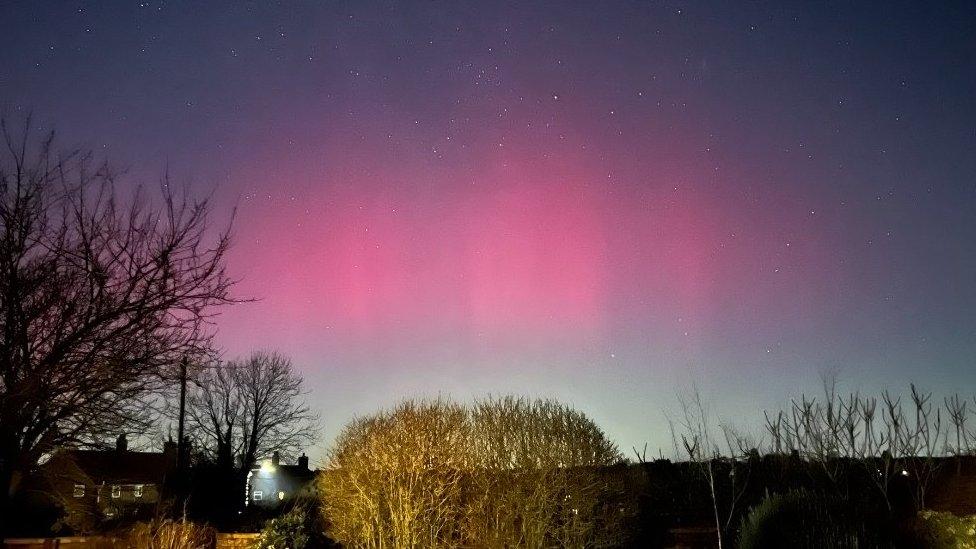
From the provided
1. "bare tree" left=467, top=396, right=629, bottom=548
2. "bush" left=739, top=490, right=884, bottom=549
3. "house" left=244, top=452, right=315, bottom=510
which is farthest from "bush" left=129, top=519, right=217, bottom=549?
"house" left=244, top=452, right=315, bottom=510

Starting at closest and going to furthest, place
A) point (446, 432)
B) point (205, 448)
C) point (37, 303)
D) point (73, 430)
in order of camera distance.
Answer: point (37, 303) → point (73, 430) → point (446, 432) → point (205, 448)

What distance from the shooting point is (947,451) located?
2667 centimetres

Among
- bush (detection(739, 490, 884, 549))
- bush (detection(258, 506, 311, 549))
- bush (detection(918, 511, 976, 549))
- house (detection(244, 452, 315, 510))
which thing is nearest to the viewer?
bush (detection(739, 490, 884, 549))

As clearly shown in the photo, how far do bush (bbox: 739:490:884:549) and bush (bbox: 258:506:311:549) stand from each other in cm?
1077

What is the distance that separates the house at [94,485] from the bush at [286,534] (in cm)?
273

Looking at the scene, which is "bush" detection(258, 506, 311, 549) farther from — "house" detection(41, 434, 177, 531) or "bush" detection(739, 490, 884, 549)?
"bush" detection(739, 490, 884, 549)

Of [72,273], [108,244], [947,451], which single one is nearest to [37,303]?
[72,273]

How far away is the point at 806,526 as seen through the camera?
1143cm

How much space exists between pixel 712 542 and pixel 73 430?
13.5 meters

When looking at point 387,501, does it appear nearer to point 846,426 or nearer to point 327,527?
point 327,527

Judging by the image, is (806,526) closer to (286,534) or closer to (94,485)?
(94,485)

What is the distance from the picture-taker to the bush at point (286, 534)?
18109 millimetres

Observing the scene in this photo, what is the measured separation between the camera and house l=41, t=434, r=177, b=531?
394 inches

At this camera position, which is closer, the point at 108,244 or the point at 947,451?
the point at 108,244
